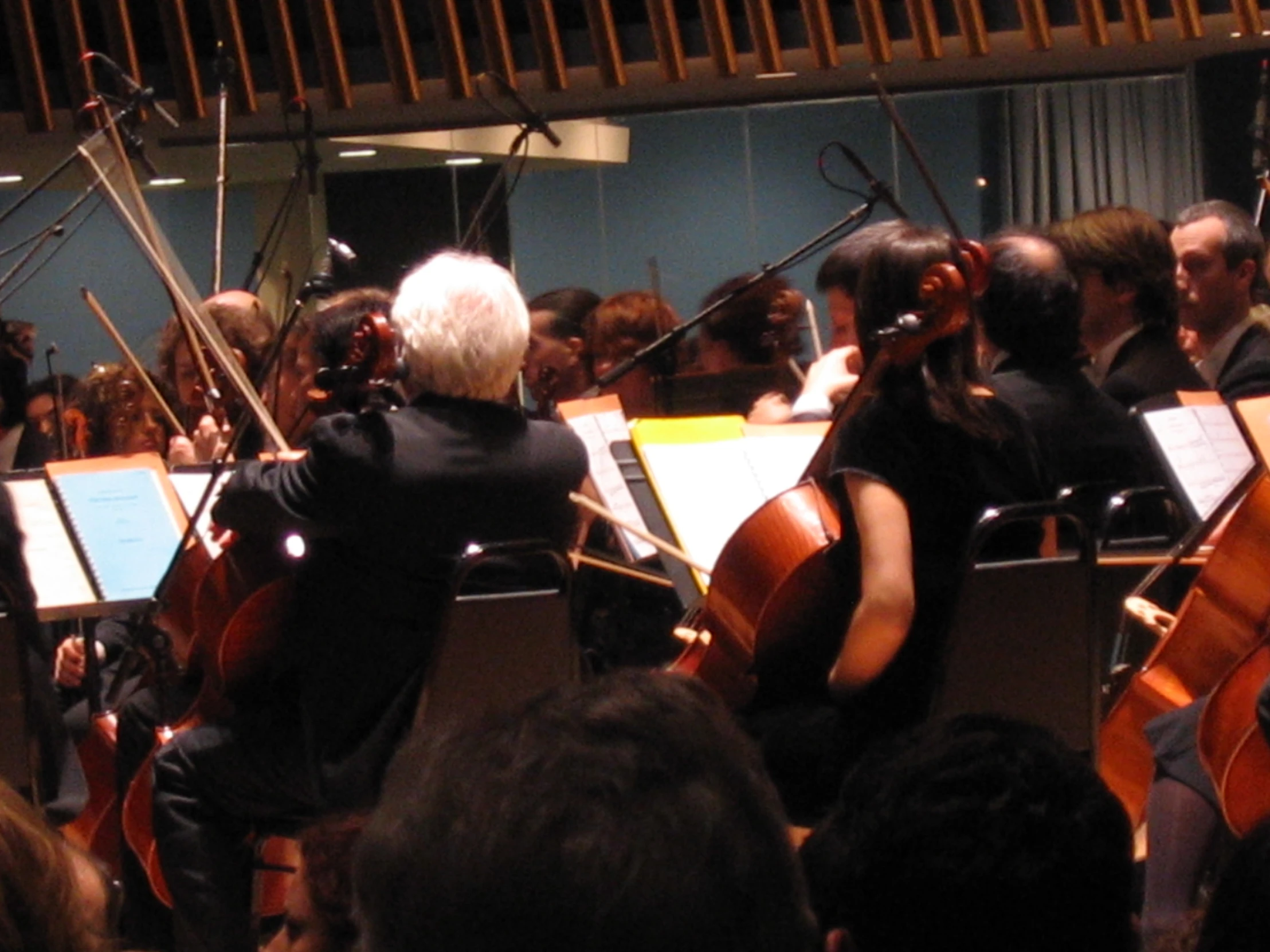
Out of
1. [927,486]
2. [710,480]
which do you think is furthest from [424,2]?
[927,486]

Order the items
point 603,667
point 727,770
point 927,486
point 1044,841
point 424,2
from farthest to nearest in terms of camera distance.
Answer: point 424,2
point 603,667
point 927,486
point 1044,841
point 727,770

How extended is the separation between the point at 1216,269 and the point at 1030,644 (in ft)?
5.66

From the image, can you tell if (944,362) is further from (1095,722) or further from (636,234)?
(636,234)

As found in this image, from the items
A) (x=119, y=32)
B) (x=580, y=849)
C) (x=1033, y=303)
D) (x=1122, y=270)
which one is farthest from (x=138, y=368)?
(x=580, y=849)

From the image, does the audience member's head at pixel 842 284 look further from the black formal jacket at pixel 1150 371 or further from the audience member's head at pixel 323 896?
the audience member's head at pixel 323 896

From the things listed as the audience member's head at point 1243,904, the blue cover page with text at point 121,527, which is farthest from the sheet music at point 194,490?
the audience member's head at point 1243,904

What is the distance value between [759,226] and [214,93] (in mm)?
1865

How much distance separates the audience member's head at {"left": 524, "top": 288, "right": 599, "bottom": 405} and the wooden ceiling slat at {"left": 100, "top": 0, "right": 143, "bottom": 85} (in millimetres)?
2315

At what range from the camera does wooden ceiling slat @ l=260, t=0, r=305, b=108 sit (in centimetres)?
625

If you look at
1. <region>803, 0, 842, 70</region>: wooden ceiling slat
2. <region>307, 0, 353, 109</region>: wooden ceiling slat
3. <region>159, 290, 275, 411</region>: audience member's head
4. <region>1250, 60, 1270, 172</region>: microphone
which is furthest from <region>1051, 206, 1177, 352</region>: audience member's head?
<region>307, 0, 353, 109</region>: wooden ceiling slat

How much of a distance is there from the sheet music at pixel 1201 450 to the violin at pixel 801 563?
41 centimetres

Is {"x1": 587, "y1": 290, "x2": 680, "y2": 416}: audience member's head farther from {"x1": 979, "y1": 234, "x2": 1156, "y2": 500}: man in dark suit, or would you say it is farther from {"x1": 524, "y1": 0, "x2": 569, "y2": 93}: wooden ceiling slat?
{"x1": 524, "y1": 0, "x2": 569, "y2": 93}: wooden ceiling slat

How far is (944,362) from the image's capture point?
112 inches

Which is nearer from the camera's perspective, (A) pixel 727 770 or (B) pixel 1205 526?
(A) pixel 727 770
